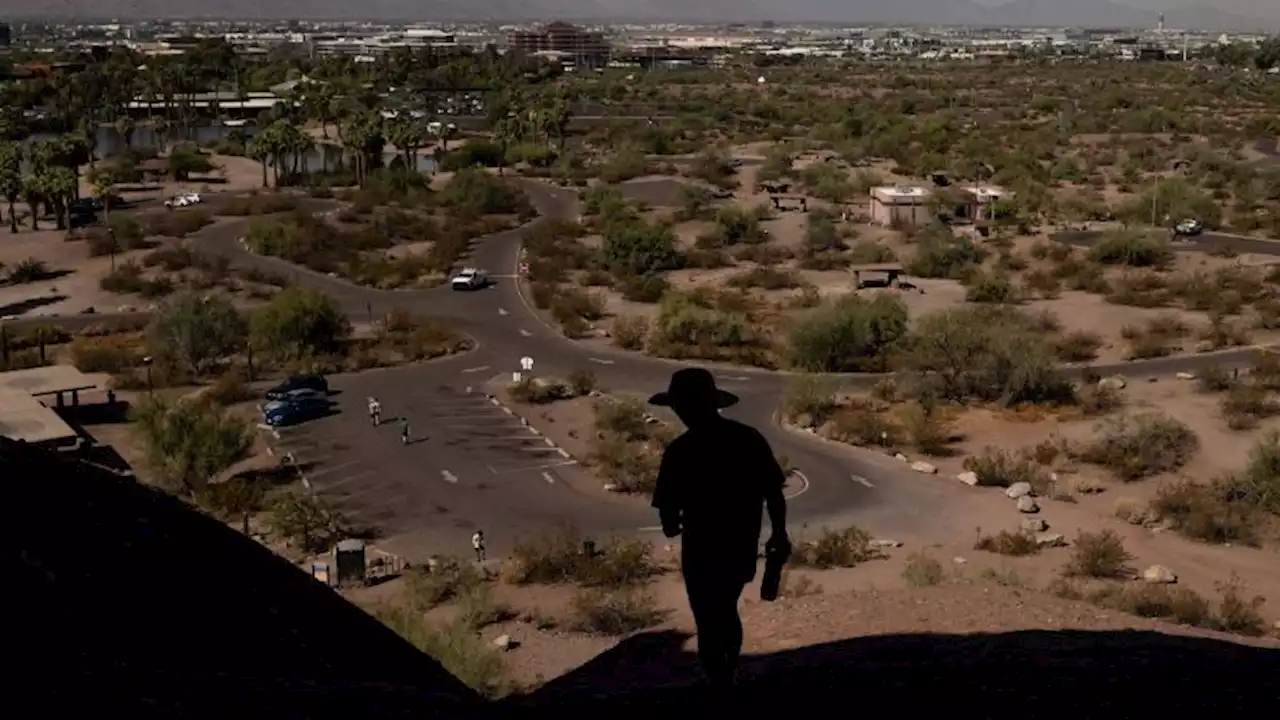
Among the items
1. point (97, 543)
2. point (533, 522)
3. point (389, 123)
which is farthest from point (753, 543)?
point (389, 123)

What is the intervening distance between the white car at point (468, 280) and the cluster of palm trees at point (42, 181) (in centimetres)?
2291

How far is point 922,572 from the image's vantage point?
21812 mm

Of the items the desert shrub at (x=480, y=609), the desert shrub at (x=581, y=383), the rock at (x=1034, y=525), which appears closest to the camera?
the desert shrub at (x=480, y=609)

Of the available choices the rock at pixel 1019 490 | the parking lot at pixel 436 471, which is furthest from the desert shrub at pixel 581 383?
the rock at pixel 1019 490

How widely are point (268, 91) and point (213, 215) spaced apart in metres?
81.0

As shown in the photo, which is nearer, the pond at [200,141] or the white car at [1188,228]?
the white car at [1188,228]

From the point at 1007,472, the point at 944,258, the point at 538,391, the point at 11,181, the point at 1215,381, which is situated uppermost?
the point at 11,181

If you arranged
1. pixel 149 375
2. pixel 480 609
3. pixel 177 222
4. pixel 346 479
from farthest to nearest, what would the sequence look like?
pixel 177 222 → pixel 149 375 → pixel 346 479 → pixel 480 609

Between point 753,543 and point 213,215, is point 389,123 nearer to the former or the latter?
point 213,215

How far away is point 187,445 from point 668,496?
22.3m

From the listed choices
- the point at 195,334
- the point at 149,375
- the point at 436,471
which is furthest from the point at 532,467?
the point at 195,334

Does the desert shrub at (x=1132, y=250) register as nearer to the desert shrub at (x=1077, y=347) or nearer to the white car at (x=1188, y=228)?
the white car at (x=1188, y=228)

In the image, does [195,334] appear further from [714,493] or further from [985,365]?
[714,493]

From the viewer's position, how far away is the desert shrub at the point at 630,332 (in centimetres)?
4350
